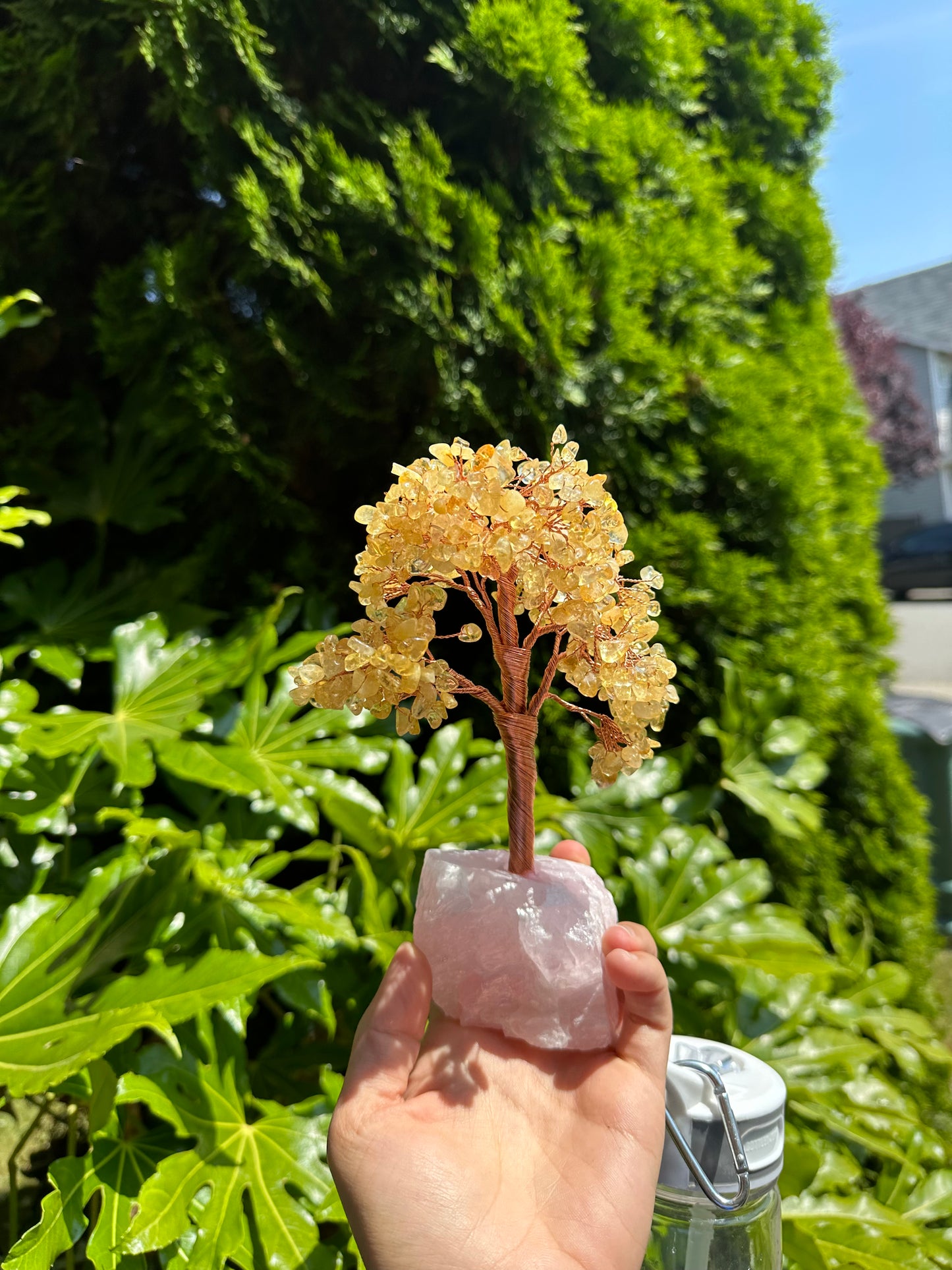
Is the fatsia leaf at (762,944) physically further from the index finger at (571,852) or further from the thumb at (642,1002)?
the thumb at (642,1002)

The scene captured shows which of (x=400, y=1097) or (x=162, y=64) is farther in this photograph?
(x=162, y=64)

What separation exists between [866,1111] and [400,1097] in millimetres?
1078

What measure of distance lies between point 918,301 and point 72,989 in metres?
37.1

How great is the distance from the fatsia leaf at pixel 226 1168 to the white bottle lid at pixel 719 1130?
484 millimetres

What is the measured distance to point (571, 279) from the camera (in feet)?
5.91

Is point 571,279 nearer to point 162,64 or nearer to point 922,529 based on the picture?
point 162,64

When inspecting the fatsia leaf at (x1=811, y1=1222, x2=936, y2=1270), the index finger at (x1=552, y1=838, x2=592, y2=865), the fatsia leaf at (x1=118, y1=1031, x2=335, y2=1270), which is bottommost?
the fatsia leaf at (x1=811, y1=1222, x2=936, y2=1270)

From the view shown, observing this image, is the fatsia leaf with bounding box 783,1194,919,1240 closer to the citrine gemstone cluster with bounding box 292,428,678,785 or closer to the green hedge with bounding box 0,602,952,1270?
Answer: the green hedge with bounding box 0,602,952,1270

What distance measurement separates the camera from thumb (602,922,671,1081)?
81cm

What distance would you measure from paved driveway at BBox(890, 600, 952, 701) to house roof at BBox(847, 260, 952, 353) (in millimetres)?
20592

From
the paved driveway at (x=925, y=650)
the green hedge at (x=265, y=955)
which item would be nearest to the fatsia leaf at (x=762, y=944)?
the green hedge at (x=265, y=955)

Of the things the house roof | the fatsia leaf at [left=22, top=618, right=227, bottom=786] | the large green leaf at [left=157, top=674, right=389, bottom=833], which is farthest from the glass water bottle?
the house roof

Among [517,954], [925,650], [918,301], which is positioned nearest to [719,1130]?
[517,954]


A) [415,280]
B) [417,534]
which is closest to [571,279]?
[415,280]
